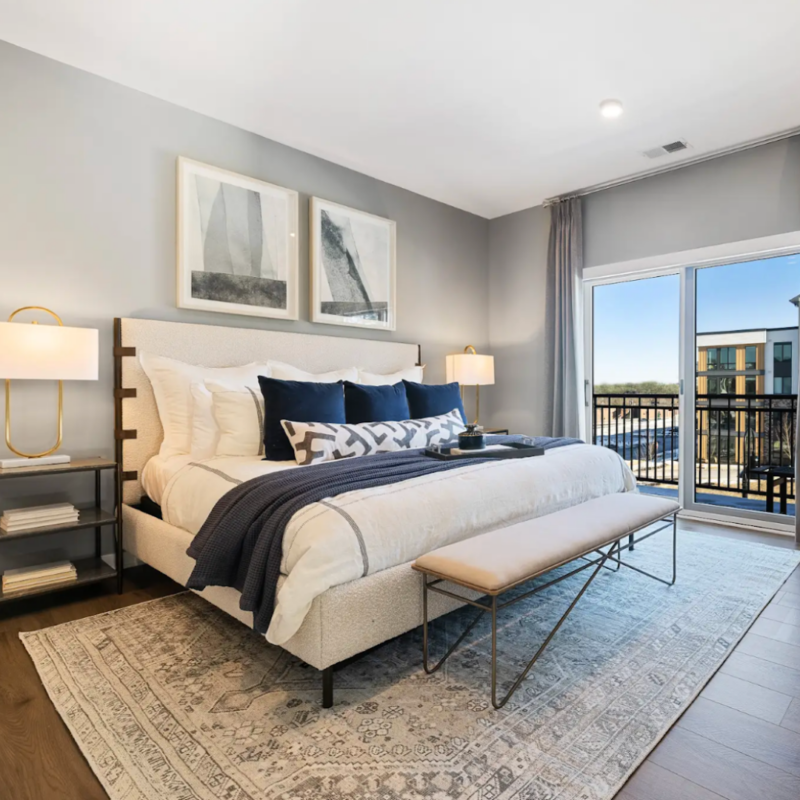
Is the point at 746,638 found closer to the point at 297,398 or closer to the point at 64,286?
the point at 297,398

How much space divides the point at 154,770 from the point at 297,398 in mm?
1758

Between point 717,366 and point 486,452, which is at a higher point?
point 717,366

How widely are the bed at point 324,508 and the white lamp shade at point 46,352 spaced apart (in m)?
0.42

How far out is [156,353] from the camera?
310cm

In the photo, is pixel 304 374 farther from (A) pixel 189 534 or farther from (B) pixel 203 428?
(A) pixel 189 534

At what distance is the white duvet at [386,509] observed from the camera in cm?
167

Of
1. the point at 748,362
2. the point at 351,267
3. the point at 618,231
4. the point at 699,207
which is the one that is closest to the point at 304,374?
the point at 351,267

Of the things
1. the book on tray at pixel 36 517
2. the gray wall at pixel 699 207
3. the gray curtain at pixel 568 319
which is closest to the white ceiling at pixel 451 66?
the gray wall at pixel 699 207

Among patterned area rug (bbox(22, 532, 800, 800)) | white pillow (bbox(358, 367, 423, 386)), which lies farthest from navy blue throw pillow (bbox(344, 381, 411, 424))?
patterned area rug (bbox(22, 532, 800, 800))

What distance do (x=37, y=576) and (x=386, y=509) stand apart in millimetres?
1799

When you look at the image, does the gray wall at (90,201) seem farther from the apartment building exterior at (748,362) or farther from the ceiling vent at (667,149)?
the apartment building exterior at (748,362)

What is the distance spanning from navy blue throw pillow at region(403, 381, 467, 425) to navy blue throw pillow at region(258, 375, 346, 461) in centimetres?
76

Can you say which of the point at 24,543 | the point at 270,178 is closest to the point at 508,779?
the point at 24,543

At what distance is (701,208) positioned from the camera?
412 centimetres
